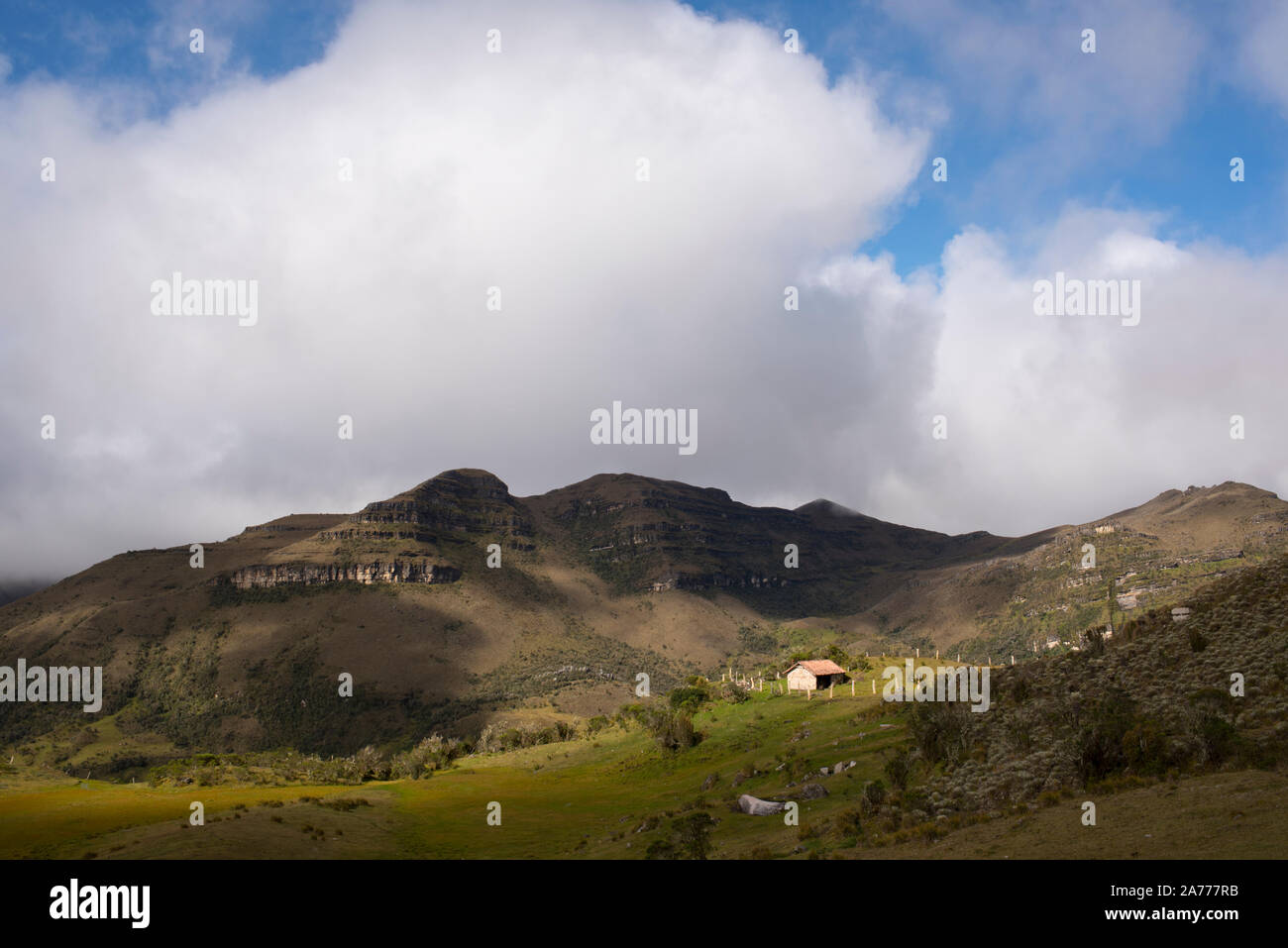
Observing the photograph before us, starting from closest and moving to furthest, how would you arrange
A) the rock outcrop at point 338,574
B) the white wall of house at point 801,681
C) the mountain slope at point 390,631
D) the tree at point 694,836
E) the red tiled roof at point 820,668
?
the tree at point 694,836
the white wall of house at point 801,681
the red tiled roof at point 820,668
the mountain slope at point 390,631
the rock outcrop at point 338,574

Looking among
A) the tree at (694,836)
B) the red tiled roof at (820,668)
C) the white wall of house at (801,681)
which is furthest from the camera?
the red tiled roof at (820,668)

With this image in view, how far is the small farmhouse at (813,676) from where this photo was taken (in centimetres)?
7519

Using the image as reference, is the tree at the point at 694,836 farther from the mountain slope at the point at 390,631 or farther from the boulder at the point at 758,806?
the mountain slope at the point at 390,631

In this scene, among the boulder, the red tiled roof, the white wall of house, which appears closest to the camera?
the boulder

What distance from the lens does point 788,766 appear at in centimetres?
4250

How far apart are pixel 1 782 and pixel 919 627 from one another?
16934 cm

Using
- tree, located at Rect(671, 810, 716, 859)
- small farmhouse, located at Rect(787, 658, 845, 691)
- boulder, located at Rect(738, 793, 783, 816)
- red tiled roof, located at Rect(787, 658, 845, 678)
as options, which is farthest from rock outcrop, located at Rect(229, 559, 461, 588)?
tree, located at Rect(671, 810, 716, 859)

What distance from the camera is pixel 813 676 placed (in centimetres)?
7506

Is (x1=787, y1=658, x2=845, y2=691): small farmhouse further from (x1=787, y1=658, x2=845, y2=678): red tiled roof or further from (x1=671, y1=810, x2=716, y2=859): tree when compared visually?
(x1=671, y1=810, x2=716, y2=859): tree

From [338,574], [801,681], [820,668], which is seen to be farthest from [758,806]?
[338,574]

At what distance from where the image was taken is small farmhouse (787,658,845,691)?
7519 centimetres

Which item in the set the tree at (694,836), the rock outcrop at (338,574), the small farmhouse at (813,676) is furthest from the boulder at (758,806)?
the rock outcrop at (338,574)

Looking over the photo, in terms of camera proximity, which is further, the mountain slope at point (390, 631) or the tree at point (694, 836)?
the mountain slope at point (390, 631)

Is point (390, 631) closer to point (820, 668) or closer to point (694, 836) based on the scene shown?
point (820, 668)
